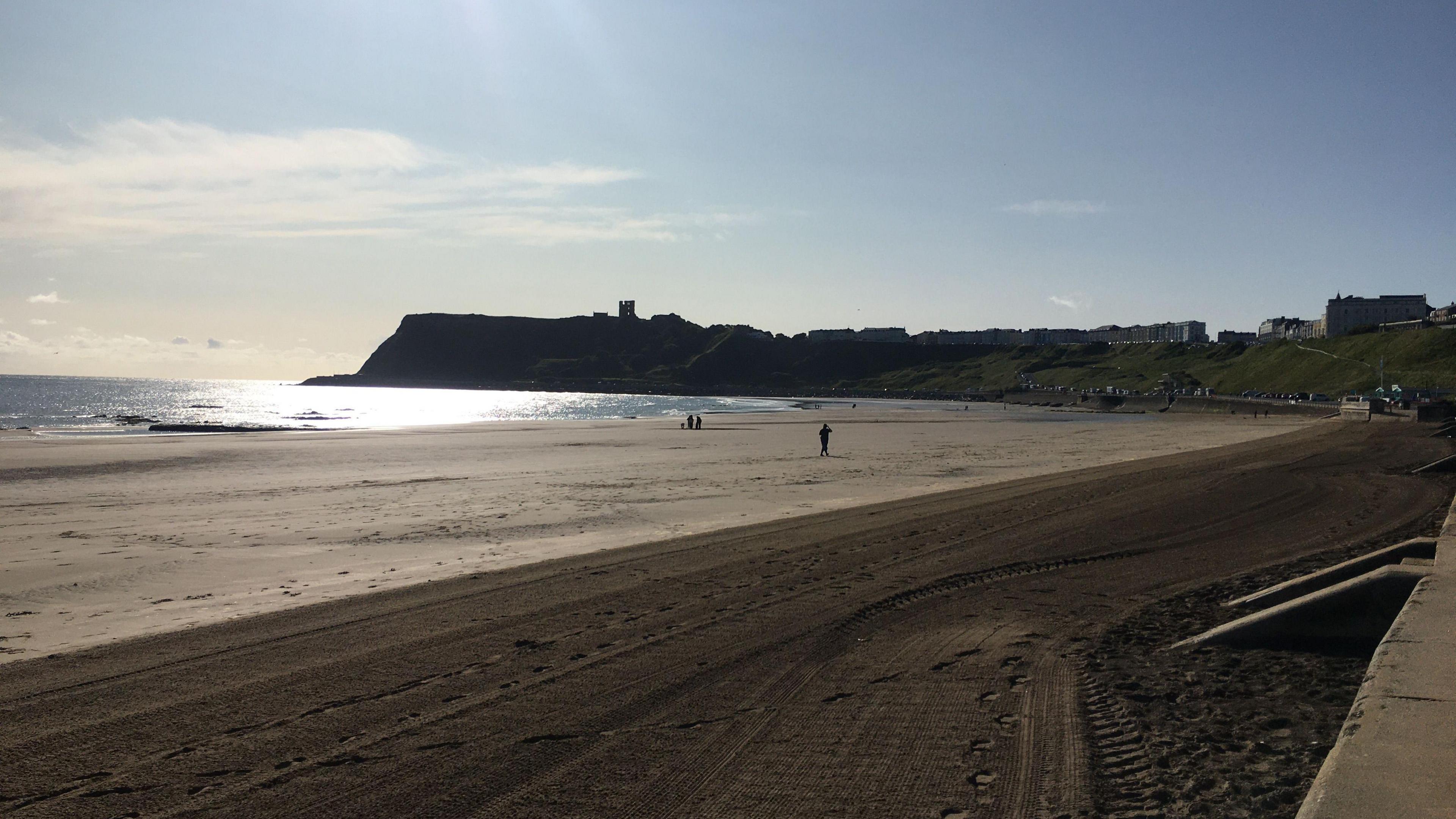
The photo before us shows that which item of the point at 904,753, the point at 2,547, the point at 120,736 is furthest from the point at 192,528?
the point at 904,753

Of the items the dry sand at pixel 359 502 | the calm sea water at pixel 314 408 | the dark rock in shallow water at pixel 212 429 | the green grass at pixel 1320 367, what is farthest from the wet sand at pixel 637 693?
the green grass at pixel 1320 367

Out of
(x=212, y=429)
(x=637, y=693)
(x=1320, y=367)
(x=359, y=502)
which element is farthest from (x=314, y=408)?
(x=1320, y=367)

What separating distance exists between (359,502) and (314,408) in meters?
102

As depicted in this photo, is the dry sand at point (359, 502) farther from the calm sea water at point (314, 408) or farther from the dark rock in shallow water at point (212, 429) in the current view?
the calm sea water at point (314, 408)

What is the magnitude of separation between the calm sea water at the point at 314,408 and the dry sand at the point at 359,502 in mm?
26026

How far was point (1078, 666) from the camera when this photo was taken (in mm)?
7332

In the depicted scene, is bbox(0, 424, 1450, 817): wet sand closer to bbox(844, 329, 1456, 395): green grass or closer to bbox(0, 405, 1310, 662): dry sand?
bbox(0, 405, 1310, 662): dry sand

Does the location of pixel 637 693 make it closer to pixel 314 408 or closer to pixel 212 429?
pixel 212 429

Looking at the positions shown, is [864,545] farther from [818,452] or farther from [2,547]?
[818,452]

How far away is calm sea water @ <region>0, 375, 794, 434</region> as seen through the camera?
234ft

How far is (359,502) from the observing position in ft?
66.6

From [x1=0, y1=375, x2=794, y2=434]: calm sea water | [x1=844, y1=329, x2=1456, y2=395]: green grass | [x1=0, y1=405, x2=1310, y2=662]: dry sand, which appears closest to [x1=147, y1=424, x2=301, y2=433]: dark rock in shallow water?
[x1=0, y1=375, x2=794, y2=434]: calm sea water

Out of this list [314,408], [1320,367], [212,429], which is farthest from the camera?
[1320,367]

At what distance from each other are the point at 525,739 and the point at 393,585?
20.0ft
